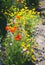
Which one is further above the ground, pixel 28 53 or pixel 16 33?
pixel 16 33

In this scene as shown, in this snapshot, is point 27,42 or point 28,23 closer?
point 27,42

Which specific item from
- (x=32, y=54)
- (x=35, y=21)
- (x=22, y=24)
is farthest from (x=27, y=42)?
(x=35, y=21)

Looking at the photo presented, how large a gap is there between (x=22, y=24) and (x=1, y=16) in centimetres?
96

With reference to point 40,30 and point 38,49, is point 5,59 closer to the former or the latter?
point 38,49

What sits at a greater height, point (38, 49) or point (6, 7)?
point (6, 7)

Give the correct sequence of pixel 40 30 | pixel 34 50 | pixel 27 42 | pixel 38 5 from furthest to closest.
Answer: pixel 38 5 < pixel 40 30 < pixel 34 50 < pixel 27 42

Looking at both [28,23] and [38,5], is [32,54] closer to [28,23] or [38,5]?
[28,23]

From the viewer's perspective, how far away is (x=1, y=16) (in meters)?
6.61

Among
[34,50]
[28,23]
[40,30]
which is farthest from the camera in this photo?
[40,30]

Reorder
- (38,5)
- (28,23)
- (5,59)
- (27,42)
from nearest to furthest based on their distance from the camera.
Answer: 1. (5,59)
2. (27,42)
3. (28,23)
4. (38,5)

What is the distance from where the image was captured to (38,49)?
5.70 m

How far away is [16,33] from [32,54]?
2.05 feet

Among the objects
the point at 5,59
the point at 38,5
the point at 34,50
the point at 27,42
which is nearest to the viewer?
the point at 5,59

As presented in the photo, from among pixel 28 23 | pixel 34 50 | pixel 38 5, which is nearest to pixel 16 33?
pixel 34 50
